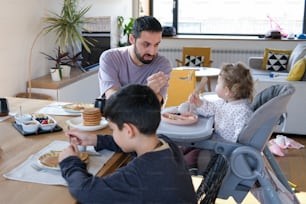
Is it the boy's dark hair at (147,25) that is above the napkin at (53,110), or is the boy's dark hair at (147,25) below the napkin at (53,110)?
above

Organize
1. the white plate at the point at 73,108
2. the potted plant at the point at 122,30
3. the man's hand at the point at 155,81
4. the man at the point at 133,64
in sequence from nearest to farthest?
the man's hand at the point at 155,81
the white plate at the point at 73,108
the man at the point at 133,64
the potted plant at the point at 122,30

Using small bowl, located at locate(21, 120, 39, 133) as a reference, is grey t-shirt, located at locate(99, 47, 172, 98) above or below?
above

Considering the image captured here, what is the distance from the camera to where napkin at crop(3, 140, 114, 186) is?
3.96 ft

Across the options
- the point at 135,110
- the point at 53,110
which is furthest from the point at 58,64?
the point at 135,110

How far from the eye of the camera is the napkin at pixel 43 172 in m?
1.21

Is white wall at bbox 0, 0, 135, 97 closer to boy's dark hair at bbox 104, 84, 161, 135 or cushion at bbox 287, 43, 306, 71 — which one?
boy's dark hair at bbox 104, 84, 161, 135

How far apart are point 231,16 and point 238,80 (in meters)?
4.68

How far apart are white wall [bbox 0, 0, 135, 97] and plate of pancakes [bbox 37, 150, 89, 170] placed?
1.92 m

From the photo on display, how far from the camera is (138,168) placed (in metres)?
1.04

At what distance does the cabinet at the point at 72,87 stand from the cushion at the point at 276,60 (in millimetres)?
2625

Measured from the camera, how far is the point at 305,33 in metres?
6.41

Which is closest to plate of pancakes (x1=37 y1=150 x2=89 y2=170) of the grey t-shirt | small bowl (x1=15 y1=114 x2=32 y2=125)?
small bowl (x1=15 y1=114 x2=32 y2=125)

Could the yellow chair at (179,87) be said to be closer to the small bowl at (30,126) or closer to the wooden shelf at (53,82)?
the wooden shelf at (53,82)

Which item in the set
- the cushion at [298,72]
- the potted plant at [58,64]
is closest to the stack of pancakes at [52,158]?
the potted plant at [58,64]
